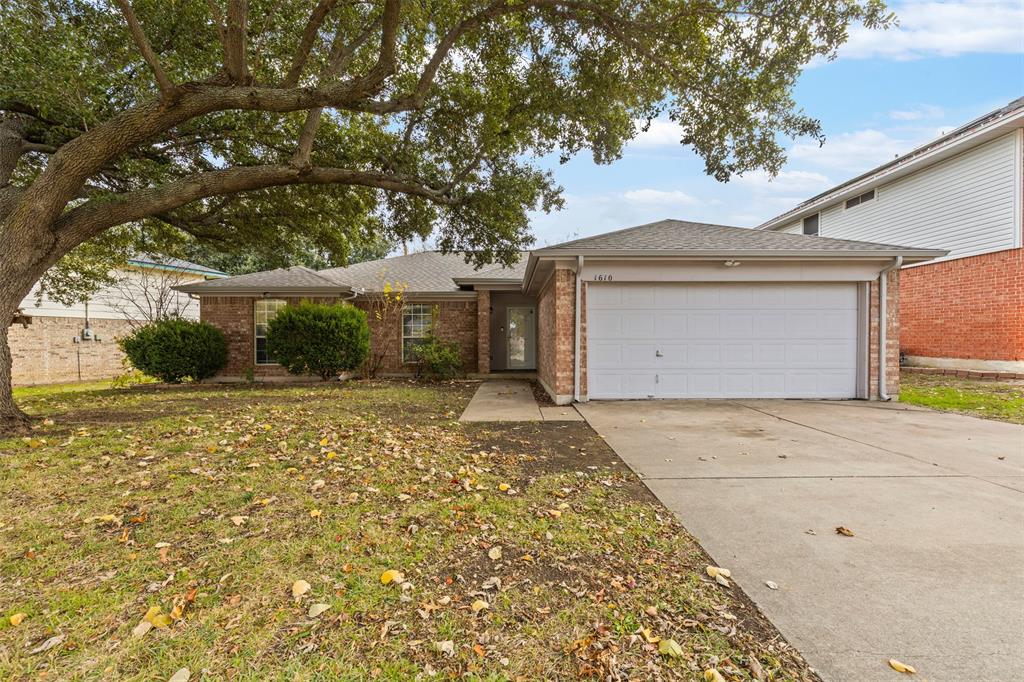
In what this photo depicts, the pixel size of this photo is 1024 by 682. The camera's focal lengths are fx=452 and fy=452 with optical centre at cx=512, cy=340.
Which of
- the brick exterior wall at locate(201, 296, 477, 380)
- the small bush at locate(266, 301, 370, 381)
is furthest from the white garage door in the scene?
the small bush at locate(266, 301, 370, 381)

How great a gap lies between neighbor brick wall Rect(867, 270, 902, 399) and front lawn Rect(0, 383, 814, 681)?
7.21 meters

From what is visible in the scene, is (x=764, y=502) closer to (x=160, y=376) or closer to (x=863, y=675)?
(x=863, y=675)

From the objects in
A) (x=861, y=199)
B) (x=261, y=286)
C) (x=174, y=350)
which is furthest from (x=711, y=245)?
(x=174, y=350)

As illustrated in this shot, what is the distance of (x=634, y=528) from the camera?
124 inches

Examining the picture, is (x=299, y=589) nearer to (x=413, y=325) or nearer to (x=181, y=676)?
(x=181, y=676)

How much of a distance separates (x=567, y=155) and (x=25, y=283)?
9.18 m

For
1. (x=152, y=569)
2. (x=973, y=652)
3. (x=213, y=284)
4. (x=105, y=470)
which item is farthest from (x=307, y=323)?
(x=973, y=652)

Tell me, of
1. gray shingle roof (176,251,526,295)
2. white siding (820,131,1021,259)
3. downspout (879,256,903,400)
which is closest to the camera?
downspout (879,256,903,400)

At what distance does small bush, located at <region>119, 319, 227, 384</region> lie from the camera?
→ 11.6m

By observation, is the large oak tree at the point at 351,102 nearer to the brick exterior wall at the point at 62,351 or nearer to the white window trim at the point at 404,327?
the white window trim at the point at 404,327

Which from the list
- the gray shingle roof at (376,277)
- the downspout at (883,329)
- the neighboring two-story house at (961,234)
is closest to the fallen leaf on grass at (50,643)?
the gray shingle roof at (376,277)

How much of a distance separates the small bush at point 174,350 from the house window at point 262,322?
110 centimetres

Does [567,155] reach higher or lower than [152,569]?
higher

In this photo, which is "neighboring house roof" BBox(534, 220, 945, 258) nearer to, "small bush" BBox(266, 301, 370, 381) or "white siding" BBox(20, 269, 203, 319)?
"small bush" BBox(266, 301, 370, 381)
